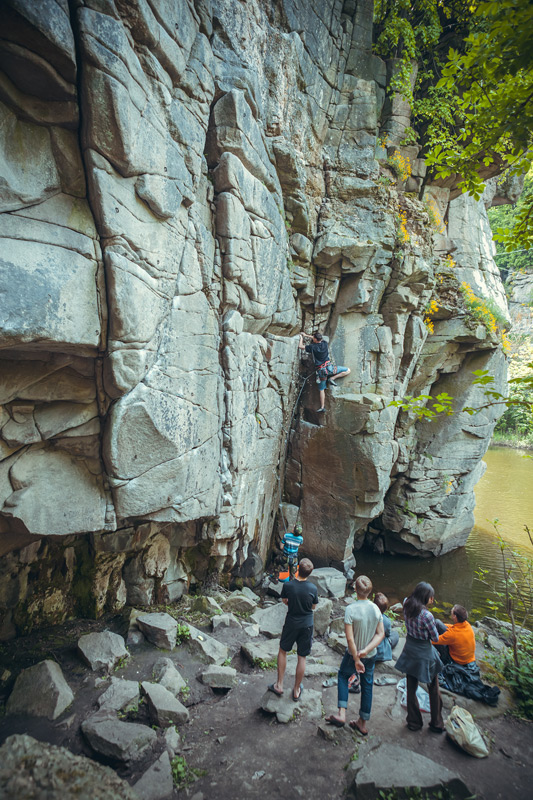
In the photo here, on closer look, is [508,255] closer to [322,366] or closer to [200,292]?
[322,366]

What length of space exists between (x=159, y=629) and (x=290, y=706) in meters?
2.28

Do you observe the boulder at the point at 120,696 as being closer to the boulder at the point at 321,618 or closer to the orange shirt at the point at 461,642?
the boulder at the point at 321,618

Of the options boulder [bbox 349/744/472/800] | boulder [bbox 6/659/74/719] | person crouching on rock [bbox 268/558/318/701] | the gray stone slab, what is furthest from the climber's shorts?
boulder [bbox 6/659/74/719]

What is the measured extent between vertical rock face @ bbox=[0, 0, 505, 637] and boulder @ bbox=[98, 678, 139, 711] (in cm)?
200

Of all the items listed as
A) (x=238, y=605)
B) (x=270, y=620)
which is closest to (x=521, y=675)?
(x=270, y=620)

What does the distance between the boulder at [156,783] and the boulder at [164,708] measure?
63 centimetres

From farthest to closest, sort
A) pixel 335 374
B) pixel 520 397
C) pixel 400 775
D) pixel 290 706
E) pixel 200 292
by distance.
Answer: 1. pixel 520 397
2. pixel 335 374
3. pixel 200 292
4. pixel 290 706
5. pixel 400 775

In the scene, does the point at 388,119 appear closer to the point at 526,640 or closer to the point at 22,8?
the point at 22,8

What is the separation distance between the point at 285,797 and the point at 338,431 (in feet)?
25.0

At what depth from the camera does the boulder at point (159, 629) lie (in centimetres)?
571

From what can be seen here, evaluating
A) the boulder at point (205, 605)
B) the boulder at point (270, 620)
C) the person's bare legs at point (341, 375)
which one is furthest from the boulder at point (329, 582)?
the person's bare legs at point (341, 375)

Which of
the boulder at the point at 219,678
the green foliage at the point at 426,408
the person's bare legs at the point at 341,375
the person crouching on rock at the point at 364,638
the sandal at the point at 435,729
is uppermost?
the person's bare legs at the point at 341,375

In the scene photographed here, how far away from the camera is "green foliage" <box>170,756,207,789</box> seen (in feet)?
11.8

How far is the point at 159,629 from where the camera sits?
19.0ft
